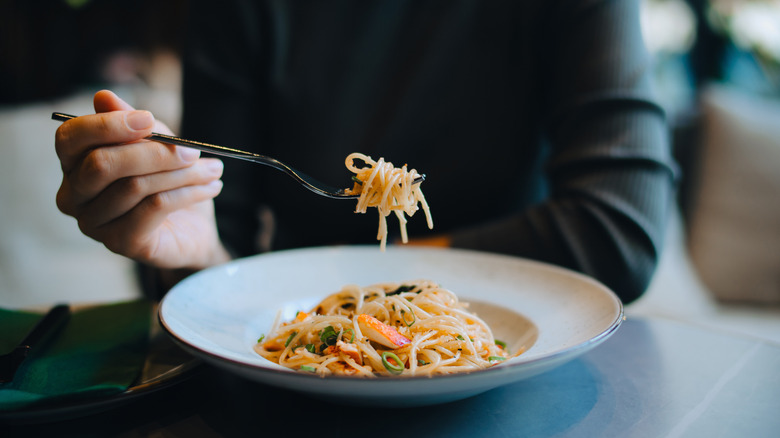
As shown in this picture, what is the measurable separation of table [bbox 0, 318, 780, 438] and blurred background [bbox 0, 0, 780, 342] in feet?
2.26

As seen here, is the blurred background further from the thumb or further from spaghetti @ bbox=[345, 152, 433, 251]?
the thumb

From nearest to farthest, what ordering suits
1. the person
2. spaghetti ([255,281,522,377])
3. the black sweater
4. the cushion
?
1. spaghetti ([255,281,522,377])
2. the person
3. the black sweater
4. the cushion

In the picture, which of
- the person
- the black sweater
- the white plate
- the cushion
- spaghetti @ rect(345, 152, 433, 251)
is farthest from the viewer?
the cushion

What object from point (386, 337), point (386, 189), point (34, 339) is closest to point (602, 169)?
point (386, 189)

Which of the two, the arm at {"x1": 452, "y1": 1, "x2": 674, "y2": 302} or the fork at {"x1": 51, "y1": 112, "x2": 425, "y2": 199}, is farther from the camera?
the arm at {"x1": 452, "y1": 1, "x2": 674, "y2": 302}

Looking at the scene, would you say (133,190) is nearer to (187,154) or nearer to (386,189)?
(187,154)

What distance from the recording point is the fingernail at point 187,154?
85cm

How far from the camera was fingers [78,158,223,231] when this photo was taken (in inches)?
33.7

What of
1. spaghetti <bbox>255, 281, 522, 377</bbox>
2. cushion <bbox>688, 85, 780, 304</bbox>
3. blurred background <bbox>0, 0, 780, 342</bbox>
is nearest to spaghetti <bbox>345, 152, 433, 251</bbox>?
spaghetti <bbox>255, 281, 522, 377</bbox>

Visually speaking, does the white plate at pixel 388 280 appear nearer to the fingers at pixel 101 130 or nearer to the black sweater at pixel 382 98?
the fingers at pixel 101 130

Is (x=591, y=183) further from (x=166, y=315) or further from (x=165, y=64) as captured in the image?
(x=165, y=64)

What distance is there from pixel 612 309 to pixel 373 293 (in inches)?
17.7

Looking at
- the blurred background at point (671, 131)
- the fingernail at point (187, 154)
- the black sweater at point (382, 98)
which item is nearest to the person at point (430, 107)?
the black sweater at point (382, 98)

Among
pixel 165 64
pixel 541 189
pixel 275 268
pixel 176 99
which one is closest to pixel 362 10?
pixel 541 189
